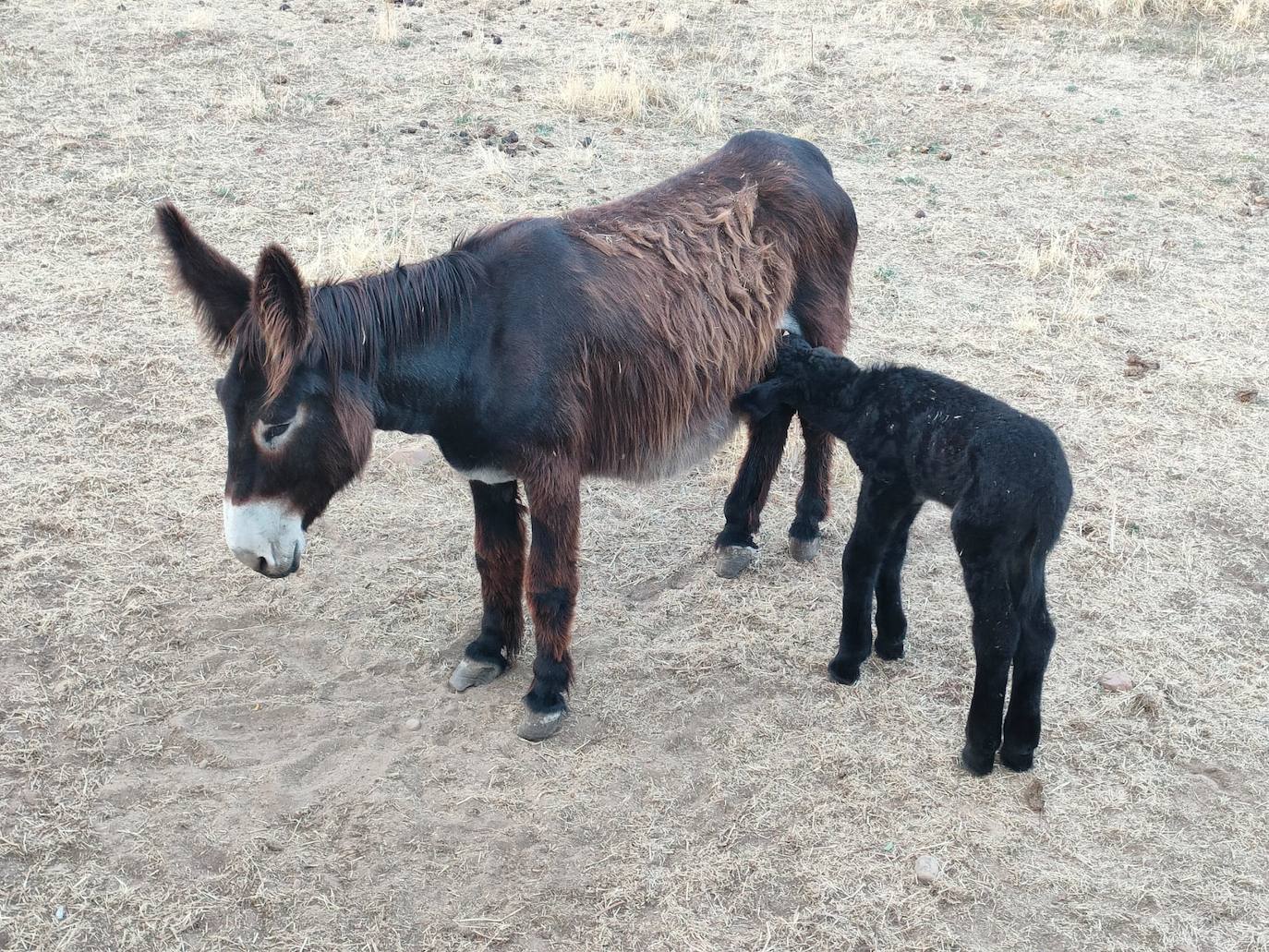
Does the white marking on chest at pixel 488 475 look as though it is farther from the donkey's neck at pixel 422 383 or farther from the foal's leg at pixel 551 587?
the donkey's neck at pixel 422 383

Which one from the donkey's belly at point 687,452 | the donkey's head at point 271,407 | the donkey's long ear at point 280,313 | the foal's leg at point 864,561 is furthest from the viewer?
the donkey's belly at point 687,452

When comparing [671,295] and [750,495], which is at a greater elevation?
[671,295]

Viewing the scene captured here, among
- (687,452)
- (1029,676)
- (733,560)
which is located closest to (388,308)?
(687,452)

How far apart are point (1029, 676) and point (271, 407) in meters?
2.66

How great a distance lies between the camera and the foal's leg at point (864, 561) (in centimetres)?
376

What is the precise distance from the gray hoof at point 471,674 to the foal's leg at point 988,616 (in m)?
1.87

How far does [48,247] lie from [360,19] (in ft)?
19.0

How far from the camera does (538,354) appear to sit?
349cm

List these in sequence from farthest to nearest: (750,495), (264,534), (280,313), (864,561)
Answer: (750,495) < (864,561) < (264,534) < (280,313)

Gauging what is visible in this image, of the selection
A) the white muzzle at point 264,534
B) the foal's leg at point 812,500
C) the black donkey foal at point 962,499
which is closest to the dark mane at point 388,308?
the white muzzle at point 264,534

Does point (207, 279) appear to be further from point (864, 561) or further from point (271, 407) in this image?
point (864, 561)

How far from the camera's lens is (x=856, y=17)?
12375mm

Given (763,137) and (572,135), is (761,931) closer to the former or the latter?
(763,137)

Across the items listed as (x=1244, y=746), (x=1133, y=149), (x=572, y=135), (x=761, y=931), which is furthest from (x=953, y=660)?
(x=1133, y=149)
